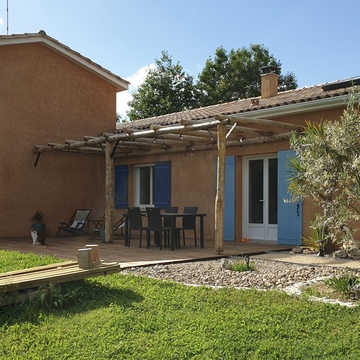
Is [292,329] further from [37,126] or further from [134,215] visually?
[37,126]

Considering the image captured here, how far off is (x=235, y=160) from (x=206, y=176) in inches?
44.0

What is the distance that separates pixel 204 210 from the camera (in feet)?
42.9

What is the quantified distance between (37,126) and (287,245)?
302 inches

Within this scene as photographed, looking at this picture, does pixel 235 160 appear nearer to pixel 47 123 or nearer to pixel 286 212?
pixel 286 212

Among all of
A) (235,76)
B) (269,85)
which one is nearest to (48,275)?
(269,85)

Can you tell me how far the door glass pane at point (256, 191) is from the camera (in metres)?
12.0

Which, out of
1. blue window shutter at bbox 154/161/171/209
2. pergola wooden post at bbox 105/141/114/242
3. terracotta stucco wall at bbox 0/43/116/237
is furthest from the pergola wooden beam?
terracotta stucco wall at bbox 0/43/116/237

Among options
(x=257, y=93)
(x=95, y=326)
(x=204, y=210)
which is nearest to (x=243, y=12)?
(x=204, y=210)

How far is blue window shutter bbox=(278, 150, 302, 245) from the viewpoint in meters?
10.8

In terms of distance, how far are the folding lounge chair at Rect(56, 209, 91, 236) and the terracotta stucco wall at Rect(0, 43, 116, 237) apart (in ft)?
1.17

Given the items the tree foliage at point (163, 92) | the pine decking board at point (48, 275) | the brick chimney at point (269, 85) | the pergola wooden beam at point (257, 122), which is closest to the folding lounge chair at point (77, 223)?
the brick chimney at point (269, 85)

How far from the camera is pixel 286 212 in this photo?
10977 mm

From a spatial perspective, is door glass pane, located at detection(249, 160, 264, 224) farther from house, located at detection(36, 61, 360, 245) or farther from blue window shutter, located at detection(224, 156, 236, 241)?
blue window shutter, located at detection(224, 156, 236, 241)

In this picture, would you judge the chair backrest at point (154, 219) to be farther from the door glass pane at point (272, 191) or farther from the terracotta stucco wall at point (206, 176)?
the door glass pane at point (272, 191)
